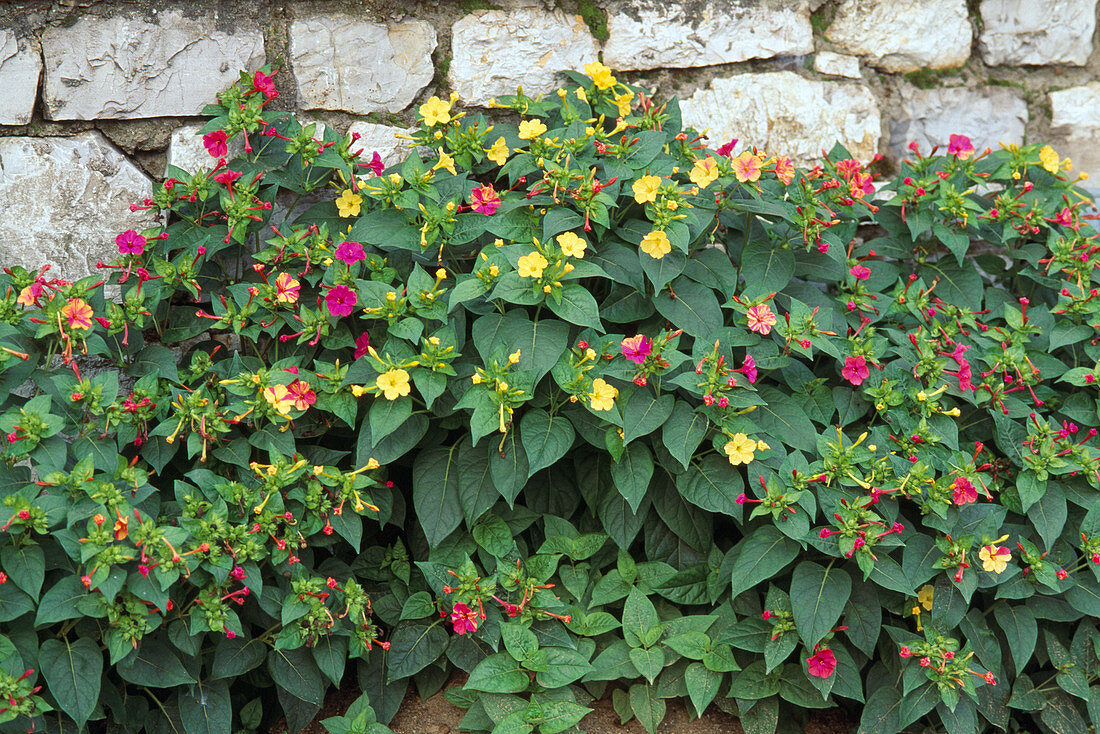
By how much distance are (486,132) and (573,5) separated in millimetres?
677

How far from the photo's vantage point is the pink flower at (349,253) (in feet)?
7.81

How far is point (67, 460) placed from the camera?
2191 mm

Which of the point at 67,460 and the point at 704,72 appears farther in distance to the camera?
the point at 704,72

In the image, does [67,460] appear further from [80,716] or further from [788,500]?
[788,500]

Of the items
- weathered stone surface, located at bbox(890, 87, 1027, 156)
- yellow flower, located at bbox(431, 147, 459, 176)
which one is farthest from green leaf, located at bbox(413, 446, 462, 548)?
weathered stone surface, located at bbox(890, 87, 1027, 156)

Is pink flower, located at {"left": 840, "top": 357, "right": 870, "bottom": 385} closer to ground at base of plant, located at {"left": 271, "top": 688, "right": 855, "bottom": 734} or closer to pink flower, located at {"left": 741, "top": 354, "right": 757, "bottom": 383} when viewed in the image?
pink flower, located at {"left": 741, "top": 354, "right": 757, "bottom": 383}

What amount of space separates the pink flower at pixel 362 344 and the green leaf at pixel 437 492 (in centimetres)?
36

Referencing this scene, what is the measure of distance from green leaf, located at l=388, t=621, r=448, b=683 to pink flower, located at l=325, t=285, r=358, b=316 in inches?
38.2

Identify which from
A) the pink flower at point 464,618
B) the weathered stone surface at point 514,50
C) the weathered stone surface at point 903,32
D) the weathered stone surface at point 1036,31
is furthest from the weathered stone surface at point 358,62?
the weathered stone surface at point 1036,31

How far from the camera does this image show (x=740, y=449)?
227 centimetres

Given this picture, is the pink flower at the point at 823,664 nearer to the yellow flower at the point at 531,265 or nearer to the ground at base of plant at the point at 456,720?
the ground at base of plant at the point at 456,720

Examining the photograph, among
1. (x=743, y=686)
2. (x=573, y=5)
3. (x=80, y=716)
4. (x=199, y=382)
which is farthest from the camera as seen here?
(x=573, y=5)

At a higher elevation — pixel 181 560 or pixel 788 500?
pixel 181 560

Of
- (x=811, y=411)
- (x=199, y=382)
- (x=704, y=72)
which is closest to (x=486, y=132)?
(x=704, y=72)
